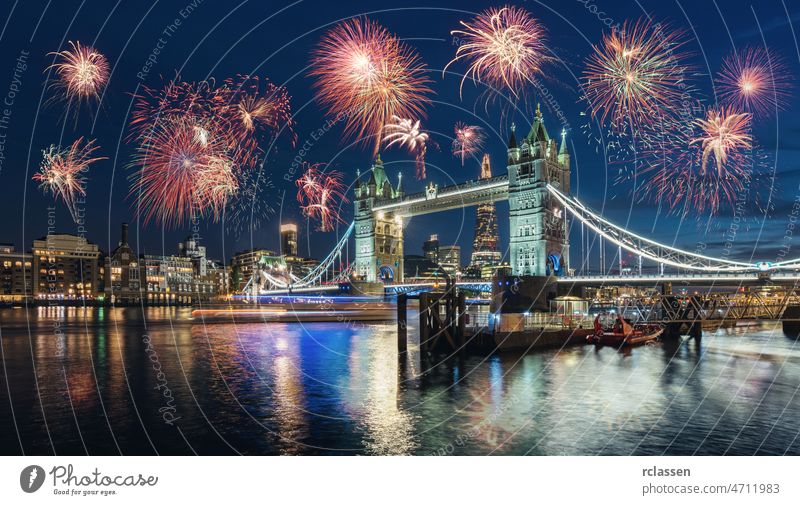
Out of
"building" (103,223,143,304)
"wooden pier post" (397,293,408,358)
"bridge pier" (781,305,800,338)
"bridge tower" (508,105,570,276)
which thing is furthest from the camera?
"building" (103,223,143,304)

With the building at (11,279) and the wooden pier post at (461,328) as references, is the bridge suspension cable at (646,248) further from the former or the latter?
the building at (11,279)

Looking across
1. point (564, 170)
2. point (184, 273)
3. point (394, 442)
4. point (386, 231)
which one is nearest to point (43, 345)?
point (394, 442)

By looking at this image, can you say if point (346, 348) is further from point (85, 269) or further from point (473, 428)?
point (85, 269)

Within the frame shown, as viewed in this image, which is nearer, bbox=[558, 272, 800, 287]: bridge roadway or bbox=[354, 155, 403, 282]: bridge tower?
bbox=[558, 272, 800, 287]: bridge roadway

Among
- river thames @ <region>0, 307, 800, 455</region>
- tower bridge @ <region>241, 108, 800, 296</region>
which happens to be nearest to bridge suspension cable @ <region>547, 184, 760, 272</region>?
tower bridge @ <region>241, 108, 800, 296</region>

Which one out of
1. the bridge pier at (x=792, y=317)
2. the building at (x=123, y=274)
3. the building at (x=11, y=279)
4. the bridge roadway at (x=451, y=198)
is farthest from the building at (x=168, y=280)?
the bridge pier at (x=792, y=317)

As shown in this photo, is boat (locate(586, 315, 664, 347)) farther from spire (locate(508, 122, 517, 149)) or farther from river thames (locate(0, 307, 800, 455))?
spire (locate(508, 122, 517, 149))

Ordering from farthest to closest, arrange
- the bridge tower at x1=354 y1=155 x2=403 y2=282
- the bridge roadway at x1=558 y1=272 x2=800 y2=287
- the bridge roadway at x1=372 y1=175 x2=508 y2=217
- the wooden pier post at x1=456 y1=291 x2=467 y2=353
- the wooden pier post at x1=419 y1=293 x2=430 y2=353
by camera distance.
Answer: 1. the bridge tower at x1=354 y1=155 x2=403 y2=282
2. the bridge roadway at x1=372 y1=175 x2=508 y2=217
3. the bridge roadway at x1=558 y1=272 x2=800 y2=287
4. the wooden pier post at x1=456 y1=291 x2=467 y2=353
5. the wooden pier post at x1=419 y1=293 x2=430 y2=353

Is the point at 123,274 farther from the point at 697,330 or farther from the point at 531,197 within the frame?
the point at 697,330
